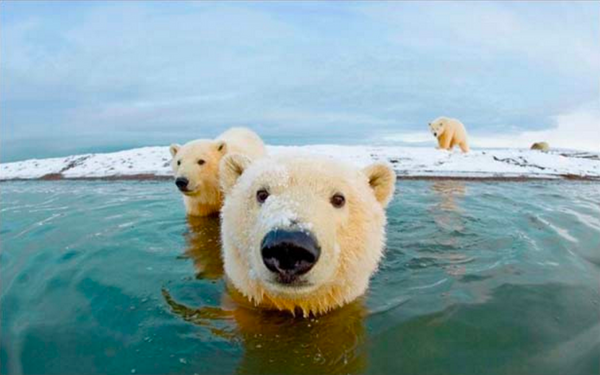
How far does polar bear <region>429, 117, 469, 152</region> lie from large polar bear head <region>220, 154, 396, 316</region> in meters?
17.0

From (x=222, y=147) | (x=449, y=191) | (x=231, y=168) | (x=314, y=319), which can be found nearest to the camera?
(x=314, y=319)

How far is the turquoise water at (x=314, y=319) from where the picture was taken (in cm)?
305

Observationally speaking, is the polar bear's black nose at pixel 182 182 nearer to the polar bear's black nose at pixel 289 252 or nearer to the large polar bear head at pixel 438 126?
the polar bear's black nose at pixel 289 252

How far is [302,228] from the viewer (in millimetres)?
2660

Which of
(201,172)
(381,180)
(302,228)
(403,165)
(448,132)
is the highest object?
(448,132)

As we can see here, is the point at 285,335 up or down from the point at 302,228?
down

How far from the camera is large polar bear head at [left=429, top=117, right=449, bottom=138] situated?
19.8m

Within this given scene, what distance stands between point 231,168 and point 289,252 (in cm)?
173

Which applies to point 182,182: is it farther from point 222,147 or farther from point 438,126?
point 438,126

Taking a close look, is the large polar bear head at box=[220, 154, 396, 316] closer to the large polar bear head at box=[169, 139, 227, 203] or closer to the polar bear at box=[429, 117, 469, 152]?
the large polar bear head at box=[169, 139, 227, 203]

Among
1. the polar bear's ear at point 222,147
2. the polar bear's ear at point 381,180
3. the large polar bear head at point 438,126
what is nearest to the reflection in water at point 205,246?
the polar bear's ear at point 222,147

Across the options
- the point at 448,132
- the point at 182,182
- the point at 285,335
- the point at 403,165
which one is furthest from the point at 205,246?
the point at 448,132

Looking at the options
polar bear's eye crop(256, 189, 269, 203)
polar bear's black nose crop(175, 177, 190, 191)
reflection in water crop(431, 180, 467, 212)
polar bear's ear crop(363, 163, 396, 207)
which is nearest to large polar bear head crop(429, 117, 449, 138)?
reflection in water crop(431, 180, 467, 212)

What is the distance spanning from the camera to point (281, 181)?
3.34m
